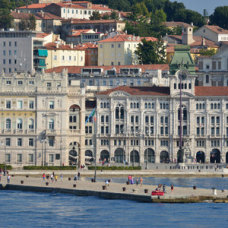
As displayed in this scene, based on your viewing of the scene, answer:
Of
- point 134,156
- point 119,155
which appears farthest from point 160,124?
point 119,155

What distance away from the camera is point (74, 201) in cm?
14225

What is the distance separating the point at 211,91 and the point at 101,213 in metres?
64.5

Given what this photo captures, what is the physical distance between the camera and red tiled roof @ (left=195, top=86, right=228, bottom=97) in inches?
7638

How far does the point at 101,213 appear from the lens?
133500 millimetres

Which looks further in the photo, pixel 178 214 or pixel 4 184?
→ pixel 4 184

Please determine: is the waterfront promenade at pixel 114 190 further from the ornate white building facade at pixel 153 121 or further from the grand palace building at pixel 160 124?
the ornate white building facade at pixel 153 121

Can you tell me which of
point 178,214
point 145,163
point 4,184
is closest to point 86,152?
point 145,163

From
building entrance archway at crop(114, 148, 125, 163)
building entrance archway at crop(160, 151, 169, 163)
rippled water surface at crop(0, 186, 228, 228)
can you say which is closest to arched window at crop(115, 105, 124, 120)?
building entrance archway at crop(114, 148, 125, 163)

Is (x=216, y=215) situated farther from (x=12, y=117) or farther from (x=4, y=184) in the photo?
(x=12, y=117)

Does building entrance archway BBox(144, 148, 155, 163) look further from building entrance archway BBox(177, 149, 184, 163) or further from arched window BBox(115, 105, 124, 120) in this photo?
arched window BBox(115, 105, 124, 120)

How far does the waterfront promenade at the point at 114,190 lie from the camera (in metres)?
139

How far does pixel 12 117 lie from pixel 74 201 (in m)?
42.5

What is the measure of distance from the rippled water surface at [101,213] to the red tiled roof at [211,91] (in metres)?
53.0

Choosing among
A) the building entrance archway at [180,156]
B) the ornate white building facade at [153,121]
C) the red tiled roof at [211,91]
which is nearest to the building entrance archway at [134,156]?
the ornate white building facade at [153,121]
